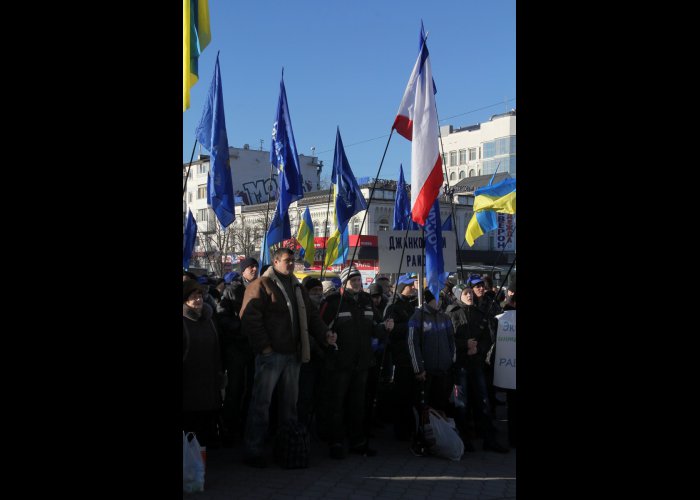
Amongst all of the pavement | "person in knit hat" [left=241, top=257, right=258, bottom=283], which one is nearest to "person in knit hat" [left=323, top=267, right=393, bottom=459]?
the pavement

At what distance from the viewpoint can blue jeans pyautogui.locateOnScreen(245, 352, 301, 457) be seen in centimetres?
764

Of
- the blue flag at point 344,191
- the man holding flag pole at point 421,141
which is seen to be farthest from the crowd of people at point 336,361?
the blue flag at point 344,191

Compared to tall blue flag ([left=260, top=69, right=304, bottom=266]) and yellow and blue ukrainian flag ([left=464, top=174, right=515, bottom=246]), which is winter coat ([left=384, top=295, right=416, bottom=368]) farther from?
yellow and blue ukrainian flag ([left=464, top=174, right=515, bottom=246])

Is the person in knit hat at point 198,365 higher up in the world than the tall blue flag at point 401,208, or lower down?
lower down

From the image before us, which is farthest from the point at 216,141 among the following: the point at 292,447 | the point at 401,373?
the point at 292,447

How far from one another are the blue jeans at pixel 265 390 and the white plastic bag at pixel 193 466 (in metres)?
1.04

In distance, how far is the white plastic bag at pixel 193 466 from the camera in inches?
258

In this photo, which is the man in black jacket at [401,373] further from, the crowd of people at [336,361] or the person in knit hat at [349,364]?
the person in knit hat at [349,364]

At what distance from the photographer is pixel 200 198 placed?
97.8m
